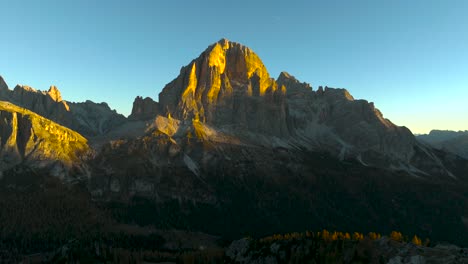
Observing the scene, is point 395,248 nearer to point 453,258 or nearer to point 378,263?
point 378,263

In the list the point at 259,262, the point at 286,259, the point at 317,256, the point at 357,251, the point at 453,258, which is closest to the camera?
the point at 453,258

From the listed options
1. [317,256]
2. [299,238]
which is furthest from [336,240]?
[299,238]

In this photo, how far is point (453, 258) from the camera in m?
126

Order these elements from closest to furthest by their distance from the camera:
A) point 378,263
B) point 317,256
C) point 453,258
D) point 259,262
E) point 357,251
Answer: point 453,258 → point 378,263 → point 357,251 → point 317,256 → point 259,262

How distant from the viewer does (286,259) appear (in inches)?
7180

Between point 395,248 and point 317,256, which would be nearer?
point 395,248

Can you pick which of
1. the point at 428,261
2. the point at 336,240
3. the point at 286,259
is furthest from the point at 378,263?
the point at 286,259

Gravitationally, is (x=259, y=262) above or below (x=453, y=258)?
below

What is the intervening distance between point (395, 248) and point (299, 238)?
5449cm

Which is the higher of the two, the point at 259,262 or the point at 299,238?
the point at 299,238

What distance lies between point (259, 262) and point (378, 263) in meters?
71.2

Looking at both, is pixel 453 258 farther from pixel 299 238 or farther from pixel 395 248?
pixel 299 238

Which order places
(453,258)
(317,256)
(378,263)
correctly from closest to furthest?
(453,258) < (378,263) < (317,256)

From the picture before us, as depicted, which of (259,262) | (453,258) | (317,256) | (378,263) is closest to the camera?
(453,258)
